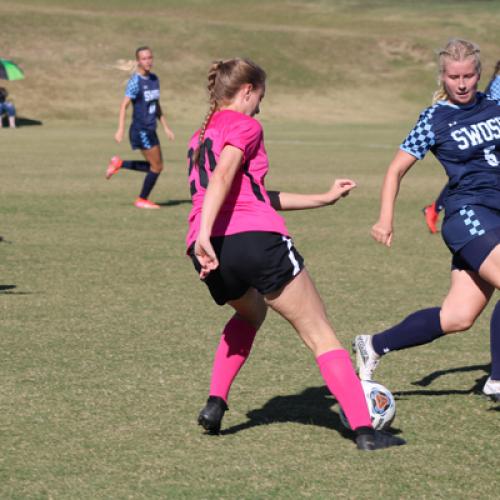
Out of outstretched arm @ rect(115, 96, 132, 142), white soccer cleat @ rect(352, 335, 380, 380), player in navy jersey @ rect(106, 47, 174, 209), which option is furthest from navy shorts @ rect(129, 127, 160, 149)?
white soccer cleat @ rect(352, 335, 380, 380)

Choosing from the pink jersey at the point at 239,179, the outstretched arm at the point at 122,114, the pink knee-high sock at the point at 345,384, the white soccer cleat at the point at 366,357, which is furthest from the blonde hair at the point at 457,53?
the outstretched arm at the point at 122,114

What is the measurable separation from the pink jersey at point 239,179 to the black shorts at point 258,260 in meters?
0.04

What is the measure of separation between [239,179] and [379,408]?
1.31 m

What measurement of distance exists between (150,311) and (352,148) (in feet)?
68.1

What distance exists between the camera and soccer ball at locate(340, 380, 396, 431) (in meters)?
5.44

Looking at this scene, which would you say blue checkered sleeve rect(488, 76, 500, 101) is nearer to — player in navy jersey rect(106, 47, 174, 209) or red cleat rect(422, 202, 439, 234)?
red cleat rect(422, 202, 439, 234)

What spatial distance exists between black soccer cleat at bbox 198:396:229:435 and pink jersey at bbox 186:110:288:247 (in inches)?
33.0

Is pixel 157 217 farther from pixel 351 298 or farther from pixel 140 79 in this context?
pixel 351 298

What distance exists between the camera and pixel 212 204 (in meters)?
4.91

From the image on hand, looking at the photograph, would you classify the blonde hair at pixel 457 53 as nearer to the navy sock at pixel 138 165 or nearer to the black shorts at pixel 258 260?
the black shorts at pixel 258 260

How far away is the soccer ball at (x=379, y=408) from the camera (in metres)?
5.44

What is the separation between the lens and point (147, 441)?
214 inches

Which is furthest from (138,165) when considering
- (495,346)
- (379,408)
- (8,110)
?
(8,110)

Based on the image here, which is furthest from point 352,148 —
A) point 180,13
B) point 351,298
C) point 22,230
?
point 180,13
